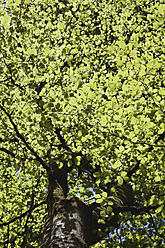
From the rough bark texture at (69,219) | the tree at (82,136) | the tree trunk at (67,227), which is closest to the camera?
the tree trunk at (67,227)

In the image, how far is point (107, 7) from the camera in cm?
1189

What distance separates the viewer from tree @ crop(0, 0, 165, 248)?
15.9 feet

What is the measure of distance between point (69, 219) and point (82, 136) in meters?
2.23

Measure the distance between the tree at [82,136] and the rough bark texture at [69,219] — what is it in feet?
0.09

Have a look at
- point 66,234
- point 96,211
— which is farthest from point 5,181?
point 66,234

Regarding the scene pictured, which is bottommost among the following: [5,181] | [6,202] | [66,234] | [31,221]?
[66,234]

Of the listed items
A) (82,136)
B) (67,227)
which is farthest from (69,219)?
(82,136)

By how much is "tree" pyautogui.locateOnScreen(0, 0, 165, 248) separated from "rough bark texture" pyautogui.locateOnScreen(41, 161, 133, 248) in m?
0.03

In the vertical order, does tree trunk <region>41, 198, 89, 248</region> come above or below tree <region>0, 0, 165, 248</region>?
below

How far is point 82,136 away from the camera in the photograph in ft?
21.0

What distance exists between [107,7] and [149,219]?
10.2m

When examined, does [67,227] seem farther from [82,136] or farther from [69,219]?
[82,136]

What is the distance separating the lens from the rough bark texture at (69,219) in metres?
4.65

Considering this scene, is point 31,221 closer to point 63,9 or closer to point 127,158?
point 127,158
